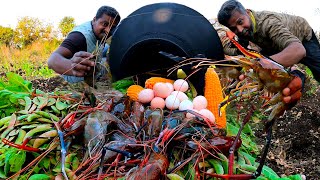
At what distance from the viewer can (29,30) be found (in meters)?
17.3

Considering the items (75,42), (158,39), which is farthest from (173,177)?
(75,42)

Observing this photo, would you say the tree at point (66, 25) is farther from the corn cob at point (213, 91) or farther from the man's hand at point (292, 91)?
the man's hand at point (292, 91)

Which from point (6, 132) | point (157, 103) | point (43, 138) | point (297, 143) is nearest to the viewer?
point (43, 138)

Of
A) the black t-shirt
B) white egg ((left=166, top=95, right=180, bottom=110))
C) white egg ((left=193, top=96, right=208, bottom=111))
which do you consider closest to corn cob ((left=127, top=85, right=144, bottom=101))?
white egg ((left=166, top=95, right=180, bottom=110))

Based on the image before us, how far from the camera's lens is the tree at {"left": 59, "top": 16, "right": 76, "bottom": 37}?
1448 centimetres

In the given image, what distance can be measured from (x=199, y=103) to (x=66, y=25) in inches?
548

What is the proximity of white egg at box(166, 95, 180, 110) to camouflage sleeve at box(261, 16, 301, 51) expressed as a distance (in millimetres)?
2051

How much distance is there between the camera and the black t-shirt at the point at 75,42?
10.8ft

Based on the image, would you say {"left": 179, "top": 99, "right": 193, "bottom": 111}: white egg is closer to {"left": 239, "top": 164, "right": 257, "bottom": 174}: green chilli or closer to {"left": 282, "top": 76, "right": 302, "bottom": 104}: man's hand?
{"left": 239, "top": 164, "right": 257, "bottom": 174}: green chilli

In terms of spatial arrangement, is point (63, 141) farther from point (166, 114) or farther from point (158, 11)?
point (158, 11)

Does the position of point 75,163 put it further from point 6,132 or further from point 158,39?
point 158,39

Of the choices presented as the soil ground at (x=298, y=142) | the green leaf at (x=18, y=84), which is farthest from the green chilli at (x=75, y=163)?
the soil ground at (x=298, y=142)

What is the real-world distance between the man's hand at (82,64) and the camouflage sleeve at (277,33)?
206 centimetres

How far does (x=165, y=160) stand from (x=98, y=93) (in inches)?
26.3
